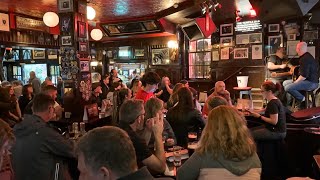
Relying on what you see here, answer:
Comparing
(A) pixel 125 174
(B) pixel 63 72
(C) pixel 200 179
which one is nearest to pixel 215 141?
(C) pixel 200 179

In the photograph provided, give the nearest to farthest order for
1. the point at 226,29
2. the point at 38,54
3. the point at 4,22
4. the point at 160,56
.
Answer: the point at 4,22, the point at 226,29, the point at 160,56, the point at 38,54

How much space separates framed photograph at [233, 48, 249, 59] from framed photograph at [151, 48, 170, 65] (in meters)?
2.79

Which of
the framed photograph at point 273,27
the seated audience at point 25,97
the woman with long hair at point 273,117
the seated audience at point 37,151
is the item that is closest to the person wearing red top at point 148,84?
the woman with long hair at point 273,117

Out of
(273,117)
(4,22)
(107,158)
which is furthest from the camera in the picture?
(4,22)

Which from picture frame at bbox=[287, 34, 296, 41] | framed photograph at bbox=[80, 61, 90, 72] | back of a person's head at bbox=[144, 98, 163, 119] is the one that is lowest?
back of a person's head at bbox=[144, 98, 163, 119]

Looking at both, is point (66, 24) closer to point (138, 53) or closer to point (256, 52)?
point (256, 52)

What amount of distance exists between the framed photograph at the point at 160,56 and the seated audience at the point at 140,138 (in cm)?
928

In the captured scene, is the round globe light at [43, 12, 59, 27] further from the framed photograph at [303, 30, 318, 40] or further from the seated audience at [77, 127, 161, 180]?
the framed photograph at [303, 30, 318, 40]

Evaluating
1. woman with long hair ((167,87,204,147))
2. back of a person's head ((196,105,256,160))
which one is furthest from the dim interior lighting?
back of a person's head ((196,105,256,160))

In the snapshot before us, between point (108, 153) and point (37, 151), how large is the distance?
74.3 inches

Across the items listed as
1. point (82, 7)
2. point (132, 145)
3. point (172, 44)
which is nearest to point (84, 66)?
point (82, 7)

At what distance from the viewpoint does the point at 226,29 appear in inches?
420

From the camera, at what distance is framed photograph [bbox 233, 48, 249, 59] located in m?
10.2

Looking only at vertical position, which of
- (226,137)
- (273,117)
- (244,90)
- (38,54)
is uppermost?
(38,54)
